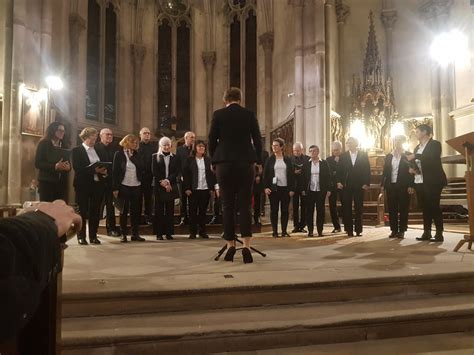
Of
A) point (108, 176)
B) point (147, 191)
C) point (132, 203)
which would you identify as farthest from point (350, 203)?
point (108, 176)

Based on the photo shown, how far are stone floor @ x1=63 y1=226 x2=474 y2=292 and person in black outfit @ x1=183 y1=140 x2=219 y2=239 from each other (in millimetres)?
763

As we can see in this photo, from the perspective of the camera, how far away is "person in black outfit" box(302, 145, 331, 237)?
7383 mm

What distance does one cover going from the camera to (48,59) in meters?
11.6

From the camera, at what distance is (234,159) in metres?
4.14

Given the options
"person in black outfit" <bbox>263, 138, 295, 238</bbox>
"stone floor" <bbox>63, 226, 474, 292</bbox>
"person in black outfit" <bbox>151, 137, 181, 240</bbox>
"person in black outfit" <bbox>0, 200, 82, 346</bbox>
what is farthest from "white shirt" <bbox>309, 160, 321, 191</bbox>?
"person in black outfit" <bbox>0, 200, 82, 346</bbox>

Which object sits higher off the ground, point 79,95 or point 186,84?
point 186,84

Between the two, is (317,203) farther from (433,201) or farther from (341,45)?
(341,45)

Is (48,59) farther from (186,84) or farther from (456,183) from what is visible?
(456,183)

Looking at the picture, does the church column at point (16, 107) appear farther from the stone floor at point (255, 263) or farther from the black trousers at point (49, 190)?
the black trousers at point (49, 190)

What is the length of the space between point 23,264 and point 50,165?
16.0 feet

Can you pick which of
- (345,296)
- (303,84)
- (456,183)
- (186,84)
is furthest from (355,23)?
(345,296)

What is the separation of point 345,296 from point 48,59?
11183 millimetres

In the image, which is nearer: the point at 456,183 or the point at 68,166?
the point at 68,166

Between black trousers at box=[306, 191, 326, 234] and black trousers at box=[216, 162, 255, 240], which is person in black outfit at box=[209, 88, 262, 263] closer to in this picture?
black trousers at box=[216, 162, 255, 240]
